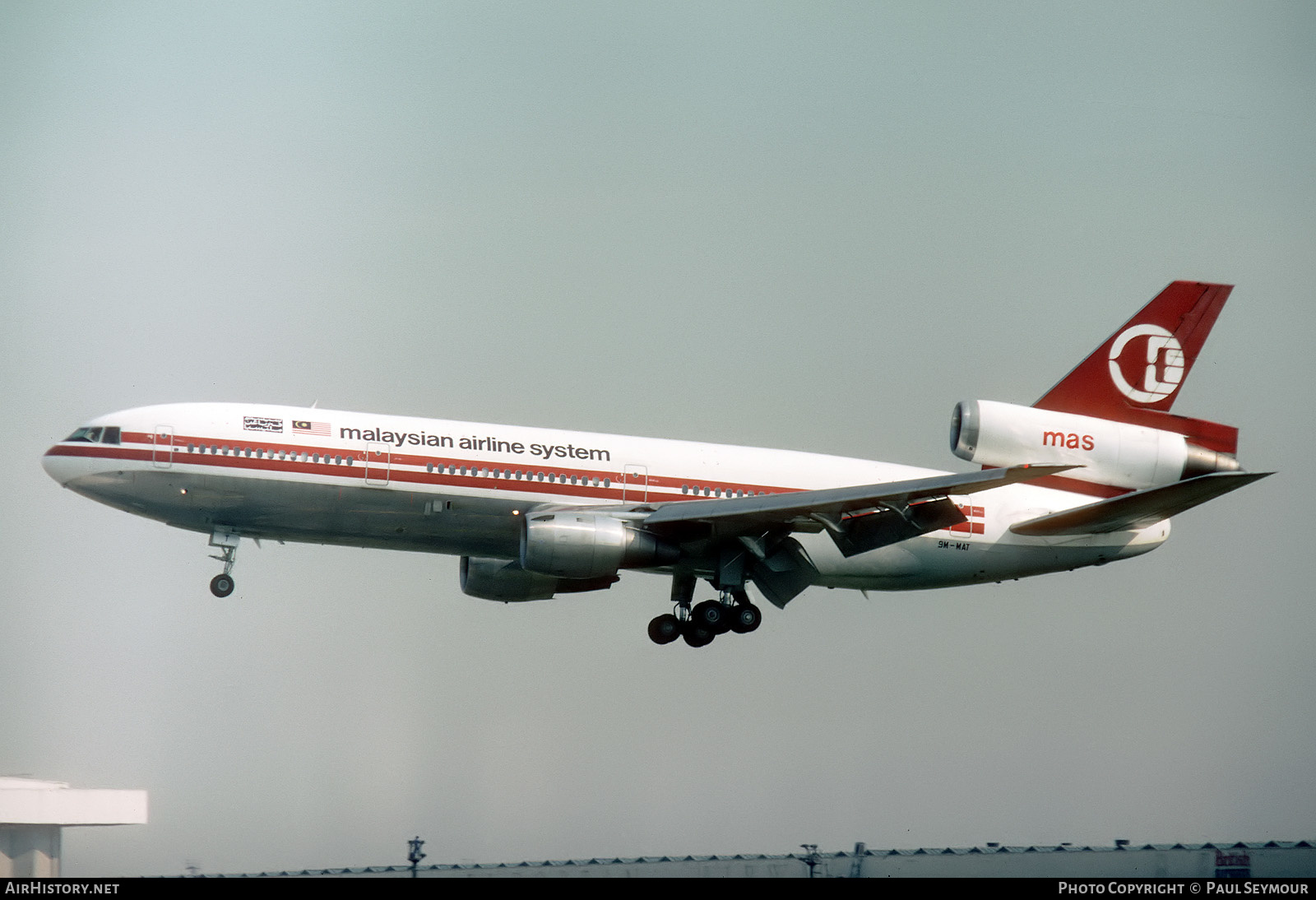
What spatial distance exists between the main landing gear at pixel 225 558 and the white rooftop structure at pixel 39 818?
988 cm

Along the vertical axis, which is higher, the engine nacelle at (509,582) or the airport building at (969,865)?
the engine nacelle at (509,582)

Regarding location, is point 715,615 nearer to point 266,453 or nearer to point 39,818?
point 266,453

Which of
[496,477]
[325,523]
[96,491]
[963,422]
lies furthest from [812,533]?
[96,491]

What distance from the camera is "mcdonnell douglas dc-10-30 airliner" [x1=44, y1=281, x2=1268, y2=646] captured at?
130 ft

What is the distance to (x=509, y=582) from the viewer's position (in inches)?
1828

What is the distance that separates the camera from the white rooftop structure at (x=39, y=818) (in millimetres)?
45875

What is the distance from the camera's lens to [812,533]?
4278 cm

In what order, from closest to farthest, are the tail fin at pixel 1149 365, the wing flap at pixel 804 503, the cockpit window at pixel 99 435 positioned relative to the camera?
1. the wing flap at pixel 804 503
2. the cockpit window at pixel 99 435
3. the tail fin at pixel 1149 365

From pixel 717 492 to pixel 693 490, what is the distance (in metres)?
0.75

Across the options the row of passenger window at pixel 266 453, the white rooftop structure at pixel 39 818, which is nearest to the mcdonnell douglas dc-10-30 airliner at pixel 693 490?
the row of passenger window at pixel 266 453

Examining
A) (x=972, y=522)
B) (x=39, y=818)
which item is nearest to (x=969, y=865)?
(x=972, y=522)

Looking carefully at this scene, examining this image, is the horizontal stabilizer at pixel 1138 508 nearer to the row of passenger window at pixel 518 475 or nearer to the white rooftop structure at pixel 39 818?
the row of passenger window at pixel 518 475

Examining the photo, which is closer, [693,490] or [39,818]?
[693,490]
